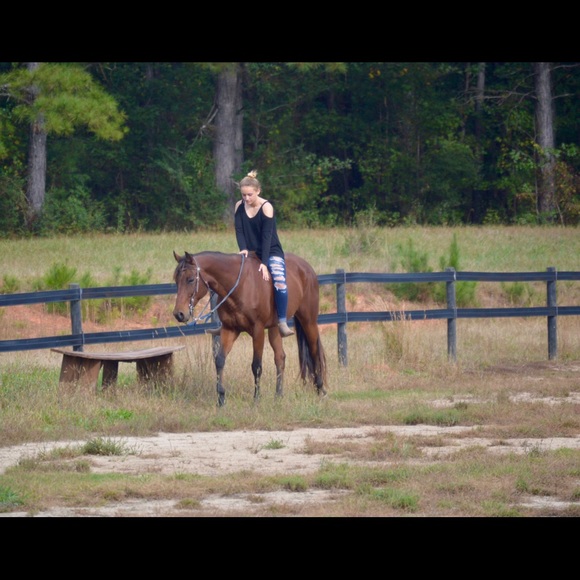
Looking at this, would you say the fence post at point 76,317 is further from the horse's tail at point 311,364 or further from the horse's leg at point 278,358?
the horse's tail at point 311,364

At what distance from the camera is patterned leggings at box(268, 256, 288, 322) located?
42.3ft

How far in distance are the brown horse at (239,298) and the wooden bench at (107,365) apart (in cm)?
104

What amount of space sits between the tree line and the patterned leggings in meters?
21.6

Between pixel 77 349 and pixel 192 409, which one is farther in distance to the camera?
pixel 77 349

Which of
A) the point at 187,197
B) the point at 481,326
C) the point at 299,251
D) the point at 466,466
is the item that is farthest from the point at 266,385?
the point at 187,197

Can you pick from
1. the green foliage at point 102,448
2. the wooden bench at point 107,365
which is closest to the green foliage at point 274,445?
the green foliage at point 102,448

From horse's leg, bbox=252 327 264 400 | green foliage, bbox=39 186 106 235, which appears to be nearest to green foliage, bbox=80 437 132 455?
horse's leg, bbox=252 327 264 400

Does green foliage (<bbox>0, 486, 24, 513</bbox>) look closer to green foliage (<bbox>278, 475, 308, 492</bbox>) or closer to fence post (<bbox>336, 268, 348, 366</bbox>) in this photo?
green foliage (<bbox>278, 475, 308, 492</bbox>)

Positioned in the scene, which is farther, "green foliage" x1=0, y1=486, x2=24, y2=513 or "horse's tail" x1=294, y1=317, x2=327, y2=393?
"horse's tail" x1=294, y1=317, x2=327, y2=393

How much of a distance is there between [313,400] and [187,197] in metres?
25.9

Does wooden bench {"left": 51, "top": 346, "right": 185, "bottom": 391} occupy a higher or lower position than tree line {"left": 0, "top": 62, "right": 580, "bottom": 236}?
lower

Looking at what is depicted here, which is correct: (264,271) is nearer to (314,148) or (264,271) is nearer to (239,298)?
(239,298)

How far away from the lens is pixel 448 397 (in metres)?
13.4

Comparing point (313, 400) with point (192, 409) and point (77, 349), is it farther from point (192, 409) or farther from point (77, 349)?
point (77, 349)
